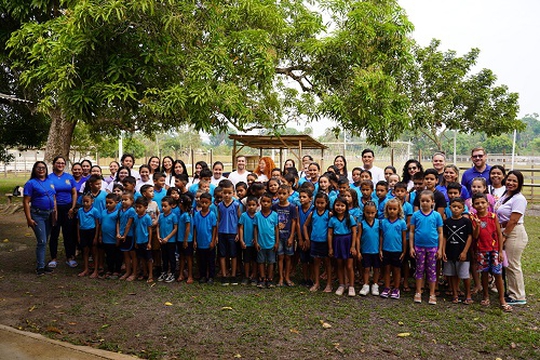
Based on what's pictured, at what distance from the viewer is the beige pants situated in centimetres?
478

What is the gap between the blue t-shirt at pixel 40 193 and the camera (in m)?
5.86

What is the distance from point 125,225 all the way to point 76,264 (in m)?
1.35

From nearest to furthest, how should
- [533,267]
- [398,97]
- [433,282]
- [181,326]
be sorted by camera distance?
[181,326] → [433,282] → [533,267] → [398,97]

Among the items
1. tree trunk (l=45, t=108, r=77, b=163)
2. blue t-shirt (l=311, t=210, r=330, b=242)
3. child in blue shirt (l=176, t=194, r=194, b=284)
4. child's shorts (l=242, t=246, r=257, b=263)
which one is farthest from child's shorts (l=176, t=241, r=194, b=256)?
tree trunk (l=45, t=108, r=77, b=163)

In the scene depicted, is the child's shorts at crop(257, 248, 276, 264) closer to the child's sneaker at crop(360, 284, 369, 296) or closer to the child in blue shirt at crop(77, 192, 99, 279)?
the child's sneaker at crop(360, 284, 369, 296)

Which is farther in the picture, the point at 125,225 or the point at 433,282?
the point at 125,225

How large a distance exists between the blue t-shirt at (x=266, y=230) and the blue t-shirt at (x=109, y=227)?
76.3 inches

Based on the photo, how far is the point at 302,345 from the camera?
382 centimetres

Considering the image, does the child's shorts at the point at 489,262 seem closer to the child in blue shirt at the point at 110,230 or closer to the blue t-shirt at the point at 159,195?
the blue t-shirt at the point at 159,195

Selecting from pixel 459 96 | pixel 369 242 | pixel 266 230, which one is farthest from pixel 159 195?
pixel 459 96

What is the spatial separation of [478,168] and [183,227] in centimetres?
380

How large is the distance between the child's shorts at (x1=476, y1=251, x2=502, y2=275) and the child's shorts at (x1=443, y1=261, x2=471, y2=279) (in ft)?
0.44

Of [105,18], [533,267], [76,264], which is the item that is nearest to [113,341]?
[76,264]

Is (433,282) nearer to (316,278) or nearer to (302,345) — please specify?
(316,278)
